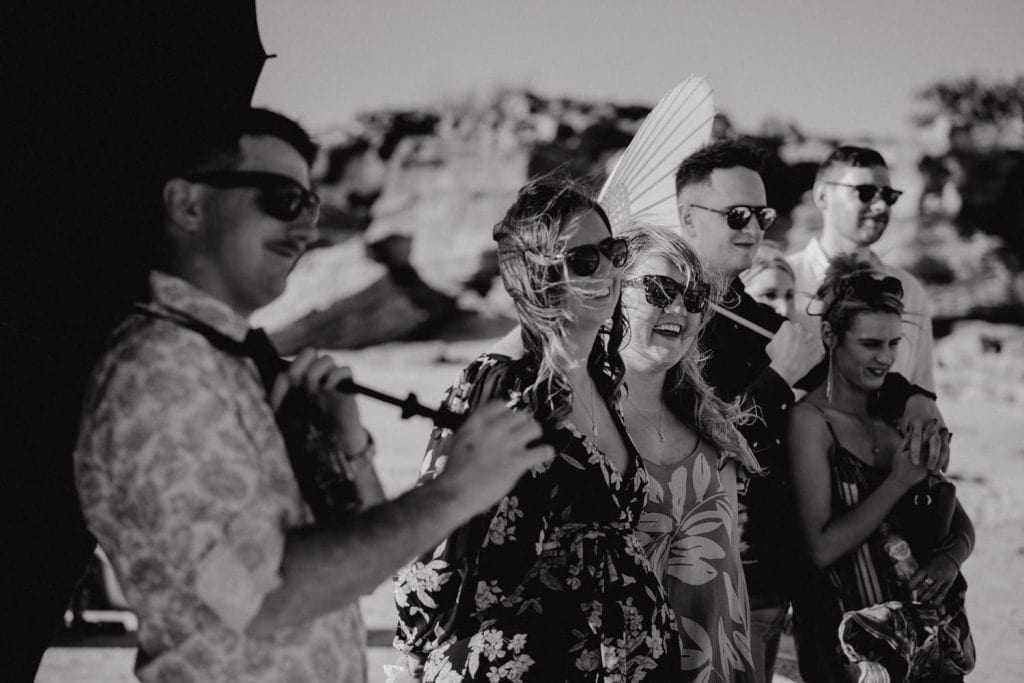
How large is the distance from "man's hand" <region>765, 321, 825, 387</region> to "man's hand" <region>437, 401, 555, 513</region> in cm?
194

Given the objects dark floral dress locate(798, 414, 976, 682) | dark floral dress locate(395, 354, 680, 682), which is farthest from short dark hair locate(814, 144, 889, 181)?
dark floral dress locate(395, 354, 680, 682)

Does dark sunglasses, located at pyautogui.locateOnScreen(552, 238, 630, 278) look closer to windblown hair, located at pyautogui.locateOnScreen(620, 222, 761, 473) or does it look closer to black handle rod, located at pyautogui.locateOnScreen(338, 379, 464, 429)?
windblown hair, located at pyautogui.locateOnScreen(620, 222, 761, 473)

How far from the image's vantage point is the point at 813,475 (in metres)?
3.06

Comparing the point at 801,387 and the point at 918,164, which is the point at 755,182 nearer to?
the point at 801,387

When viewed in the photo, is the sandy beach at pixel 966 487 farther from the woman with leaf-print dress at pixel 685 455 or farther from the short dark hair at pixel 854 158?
the woman with leaf-print dress at pixel 685 455

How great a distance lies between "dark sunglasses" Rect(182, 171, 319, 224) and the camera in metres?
1.47

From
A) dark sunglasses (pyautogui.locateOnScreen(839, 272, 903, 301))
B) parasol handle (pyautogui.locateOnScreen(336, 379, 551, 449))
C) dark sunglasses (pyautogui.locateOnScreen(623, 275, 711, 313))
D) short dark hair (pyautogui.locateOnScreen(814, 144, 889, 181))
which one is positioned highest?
short dark hair (pyautogui.locateOnScreen(814, 144, 889, 181))

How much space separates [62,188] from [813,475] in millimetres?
2222

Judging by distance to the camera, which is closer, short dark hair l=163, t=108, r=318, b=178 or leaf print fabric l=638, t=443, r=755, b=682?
short dark hair l=163, t=108, r=318, b=178

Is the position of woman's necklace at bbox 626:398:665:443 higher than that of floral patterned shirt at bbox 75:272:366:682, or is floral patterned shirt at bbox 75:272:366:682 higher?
floral patterned shirt at bbox 75:272:366:682

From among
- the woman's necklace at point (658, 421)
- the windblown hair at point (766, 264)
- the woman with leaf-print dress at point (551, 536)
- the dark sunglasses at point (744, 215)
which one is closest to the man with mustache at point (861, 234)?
Answer: the windblown hair at point (766, 264)

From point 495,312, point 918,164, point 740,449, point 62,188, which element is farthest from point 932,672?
point 918,164

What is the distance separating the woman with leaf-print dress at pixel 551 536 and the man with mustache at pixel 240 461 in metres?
0.60

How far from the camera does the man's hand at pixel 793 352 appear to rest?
3.27 metres
